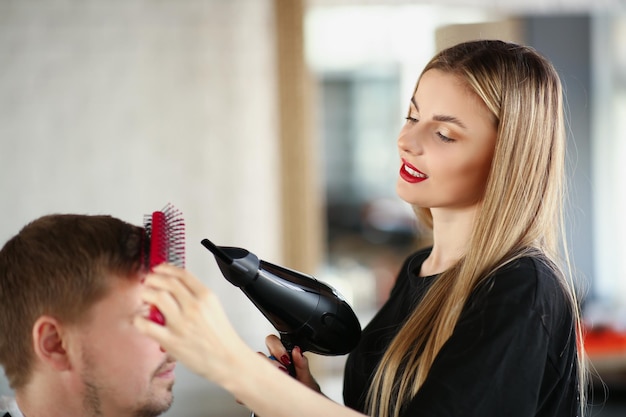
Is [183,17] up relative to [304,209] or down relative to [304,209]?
up

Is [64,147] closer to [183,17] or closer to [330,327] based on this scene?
[183,17]

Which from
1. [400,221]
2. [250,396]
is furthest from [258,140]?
[250,396]

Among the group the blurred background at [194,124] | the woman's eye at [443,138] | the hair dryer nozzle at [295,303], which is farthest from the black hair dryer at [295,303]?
the blurred background at [194,124]

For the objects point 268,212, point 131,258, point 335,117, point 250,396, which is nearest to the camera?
point 250,396

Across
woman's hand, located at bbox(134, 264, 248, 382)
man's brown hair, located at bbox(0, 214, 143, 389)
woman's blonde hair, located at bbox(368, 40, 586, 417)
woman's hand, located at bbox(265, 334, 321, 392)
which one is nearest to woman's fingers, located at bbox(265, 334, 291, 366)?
woman's hand, located at bbox(265, 334, 321, 392)

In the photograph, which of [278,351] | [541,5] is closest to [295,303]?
[278,351]

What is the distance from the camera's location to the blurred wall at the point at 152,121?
4676mm

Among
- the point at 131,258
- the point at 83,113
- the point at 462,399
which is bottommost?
the point at 462,399

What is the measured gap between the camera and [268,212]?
5.04m

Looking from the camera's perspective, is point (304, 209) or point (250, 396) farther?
point (304, 209)

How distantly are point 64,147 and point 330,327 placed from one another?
11.9 ft

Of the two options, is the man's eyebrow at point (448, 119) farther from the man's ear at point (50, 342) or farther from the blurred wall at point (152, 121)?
the blurred wall at point (152, 121)

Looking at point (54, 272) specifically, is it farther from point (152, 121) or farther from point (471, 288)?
point (152, 121)

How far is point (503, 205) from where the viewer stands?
4.58ft
